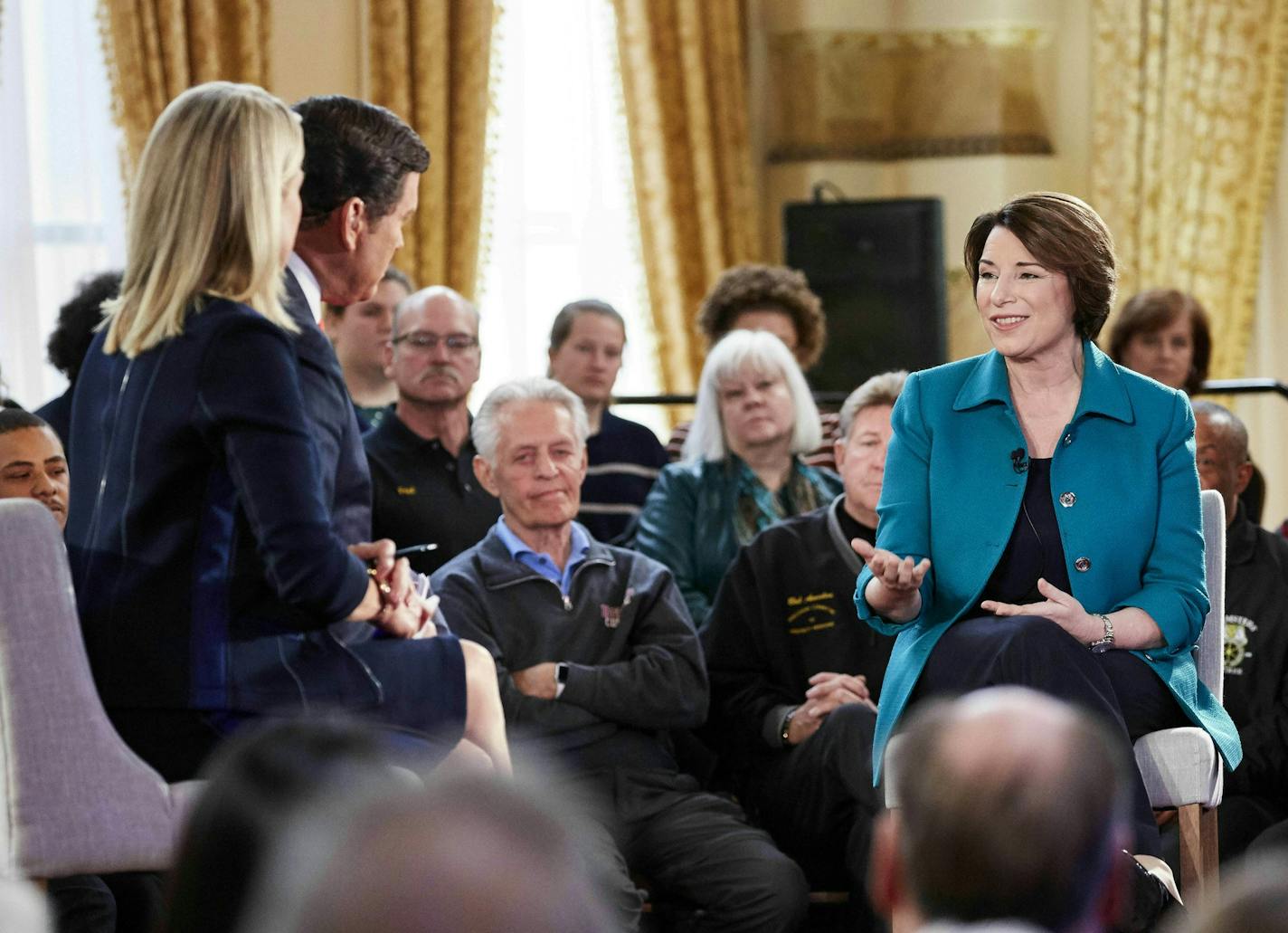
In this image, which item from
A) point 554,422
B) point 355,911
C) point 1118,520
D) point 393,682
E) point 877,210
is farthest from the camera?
point 877,210

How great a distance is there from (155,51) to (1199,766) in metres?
4.62

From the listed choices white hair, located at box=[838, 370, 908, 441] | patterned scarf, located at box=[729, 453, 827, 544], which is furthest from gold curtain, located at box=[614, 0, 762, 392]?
white hair, located at box=[838, 370, 908, 441]

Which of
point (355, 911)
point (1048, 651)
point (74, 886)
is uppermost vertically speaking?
point (355, 911)

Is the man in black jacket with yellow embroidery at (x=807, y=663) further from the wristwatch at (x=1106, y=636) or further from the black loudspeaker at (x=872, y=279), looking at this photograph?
the black loudspeaker at (x=872, y=279)

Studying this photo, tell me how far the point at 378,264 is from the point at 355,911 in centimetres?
191

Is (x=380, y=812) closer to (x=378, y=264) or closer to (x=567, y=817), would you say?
(x=567, y=817)

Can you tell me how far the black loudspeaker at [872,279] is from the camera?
283 inches

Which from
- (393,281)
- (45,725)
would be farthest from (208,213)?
(393,281)

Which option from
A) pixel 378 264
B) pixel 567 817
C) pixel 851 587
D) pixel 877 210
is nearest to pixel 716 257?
Result: pixel 877 210

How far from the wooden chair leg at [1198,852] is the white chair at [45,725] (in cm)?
151

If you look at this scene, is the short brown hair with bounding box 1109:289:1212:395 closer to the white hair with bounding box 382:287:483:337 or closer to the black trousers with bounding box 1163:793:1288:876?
the black trousers with bounding box 1163:793:1288:876

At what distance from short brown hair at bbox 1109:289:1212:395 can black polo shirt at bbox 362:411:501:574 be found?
217cm

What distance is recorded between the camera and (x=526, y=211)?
7367 millimetres

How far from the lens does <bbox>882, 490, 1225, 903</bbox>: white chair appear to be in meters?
2.56
